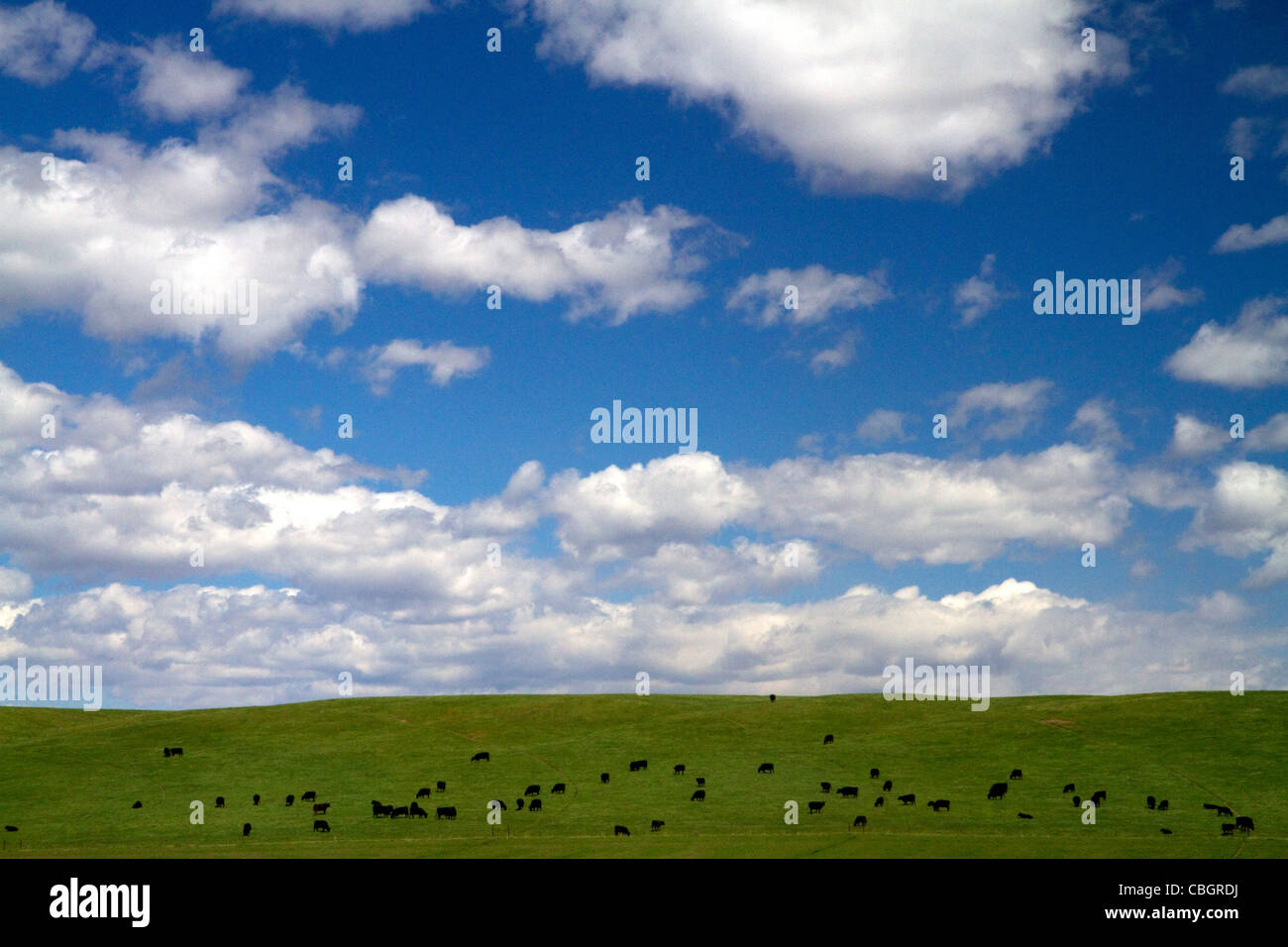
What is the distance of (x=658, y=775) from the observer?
76938 millimetres

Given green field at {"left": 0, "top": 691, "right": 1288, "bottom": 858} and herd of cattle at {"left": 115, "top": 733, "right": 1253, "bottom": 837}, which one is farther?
herd of cattle at {"left": 115, "top": 733, "right": 1253, "bottom": 837}

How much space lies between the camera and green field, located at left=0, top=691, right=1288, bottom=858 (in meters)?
57.6

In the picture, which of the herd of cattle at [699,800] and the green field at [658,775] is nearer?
the green field at [658,775]

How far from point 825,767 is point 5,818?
51.5m

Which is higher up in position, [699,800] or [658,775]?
[658,775]

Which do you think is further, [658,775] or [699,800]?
[658,775]

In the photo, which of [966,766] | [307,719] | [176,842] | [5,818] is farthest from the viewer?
[307,719]

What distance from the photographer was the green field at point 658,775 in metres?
57.6

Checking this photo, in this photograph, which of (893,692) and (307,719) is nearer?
(307,719)
